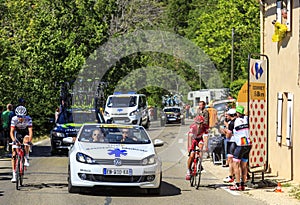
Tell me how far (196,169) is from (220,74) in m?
50.5

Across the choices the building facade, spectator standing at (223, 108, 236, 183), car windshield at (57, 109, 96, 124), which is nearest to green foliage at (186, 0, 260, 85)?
car windshield at (57, 109, 96, 124)

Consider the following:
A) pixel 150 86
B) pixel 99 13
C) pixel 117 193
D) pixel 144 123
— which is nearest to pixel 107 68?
pixel 99 13

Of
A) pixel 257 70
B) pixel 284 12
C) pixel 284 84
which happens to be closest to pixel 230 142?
pixel 257 70

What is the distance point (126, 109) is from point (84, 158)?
24.1 metres

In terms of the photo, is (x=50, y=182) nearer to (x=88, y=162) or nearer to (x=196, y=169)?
(x=88, y=162)

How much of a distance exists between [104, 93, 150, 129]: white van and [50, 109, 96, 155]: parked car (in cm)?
1305

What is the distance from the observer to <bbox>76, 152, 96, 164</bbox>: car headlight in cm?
1214

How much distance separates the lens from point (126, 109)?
36.3 m

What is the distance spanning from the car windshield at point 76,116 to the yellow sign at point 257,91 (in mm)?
8565

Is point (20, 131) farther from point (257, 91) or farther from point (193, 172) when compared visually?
point (257, 91)

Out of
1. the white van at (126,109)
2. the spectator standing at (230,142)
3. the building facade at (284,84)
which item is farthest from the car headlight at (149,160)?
the white van at (126,109)

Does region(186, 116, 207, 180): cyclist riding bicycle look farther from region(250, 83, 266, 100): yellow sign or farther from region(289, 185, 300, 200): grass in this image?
region(289, 185, 300, 200): grass

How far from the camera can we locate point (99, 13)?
44.4 meters

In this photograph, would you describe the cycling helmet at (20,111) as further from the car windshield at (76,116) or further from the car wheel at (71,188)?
the car windshield at (76,116)
